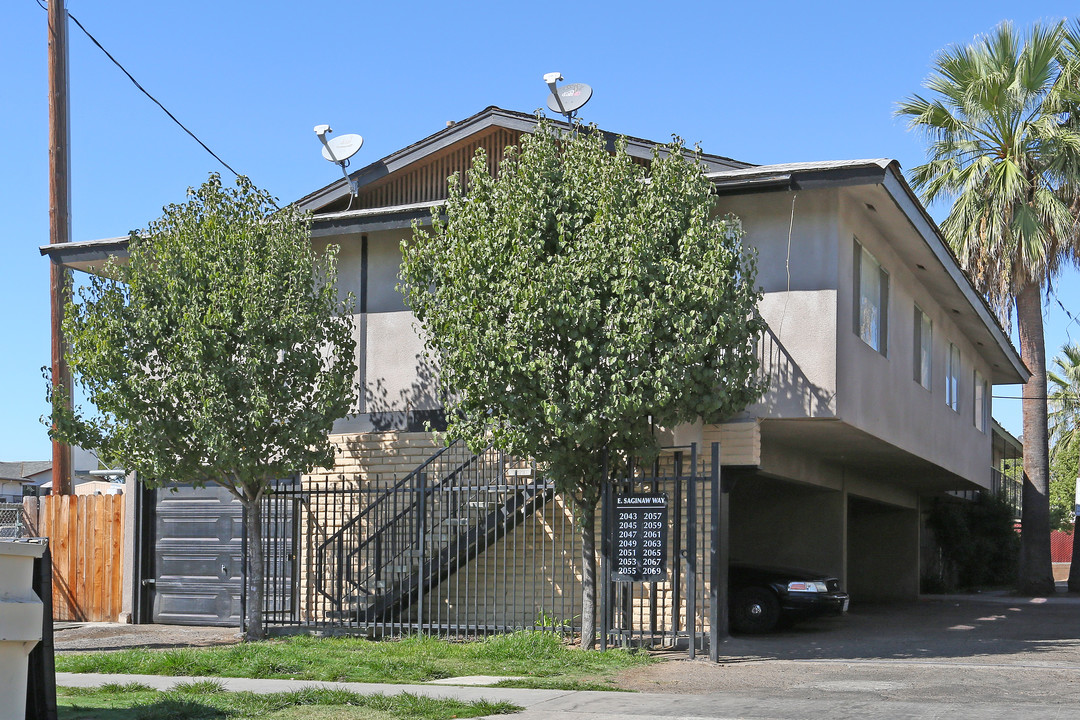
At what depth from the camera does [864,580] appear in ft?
90.5

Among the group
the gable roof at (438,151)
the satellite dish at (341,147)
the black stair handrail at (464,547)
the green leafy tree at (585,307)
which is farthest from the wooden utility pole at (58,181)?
the green leafy tree at (585,307)

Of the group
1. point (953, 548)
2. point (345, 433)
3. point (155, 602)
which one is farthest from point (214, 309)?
point (953, 548)

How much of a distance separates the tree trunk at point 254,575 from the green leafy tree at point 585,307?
3.41 metres

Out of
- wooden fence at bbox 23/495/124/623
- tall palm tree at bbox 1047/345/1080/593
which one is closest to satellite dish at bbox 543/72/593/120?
wooden fence at bbox 23/495/124/623

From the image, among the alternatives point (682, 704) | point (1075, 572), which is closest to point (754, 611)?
point (682, 704)

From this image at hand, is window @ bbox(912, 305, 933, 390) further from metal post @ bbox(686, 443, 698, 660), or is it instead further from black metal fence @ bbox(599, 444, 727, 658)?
metal post @ bbox(686, 443, 698, 660)

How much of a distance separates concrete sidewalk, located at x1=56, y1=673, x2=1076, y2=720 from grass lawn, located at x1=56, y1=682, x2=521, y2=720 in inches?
9.9

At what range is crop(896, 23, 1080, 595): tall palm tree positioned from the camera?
83.1 ft

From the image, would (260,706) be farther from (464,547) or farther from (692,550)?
(464,547)

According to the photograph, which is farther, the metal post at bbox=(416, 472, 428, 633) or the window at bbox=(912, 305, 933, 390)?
the window at bbox=(912, 305, 933, 390)

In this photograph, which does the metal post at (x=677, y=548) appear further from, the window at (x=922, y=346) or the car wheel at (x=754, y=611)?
the window at (x=922, y=346)

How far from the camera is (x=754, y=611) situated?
16.3 m

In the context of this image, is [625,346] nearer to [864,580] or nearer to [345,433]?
[345,433]

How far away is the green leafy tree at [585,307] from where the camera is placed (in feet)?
40.5
